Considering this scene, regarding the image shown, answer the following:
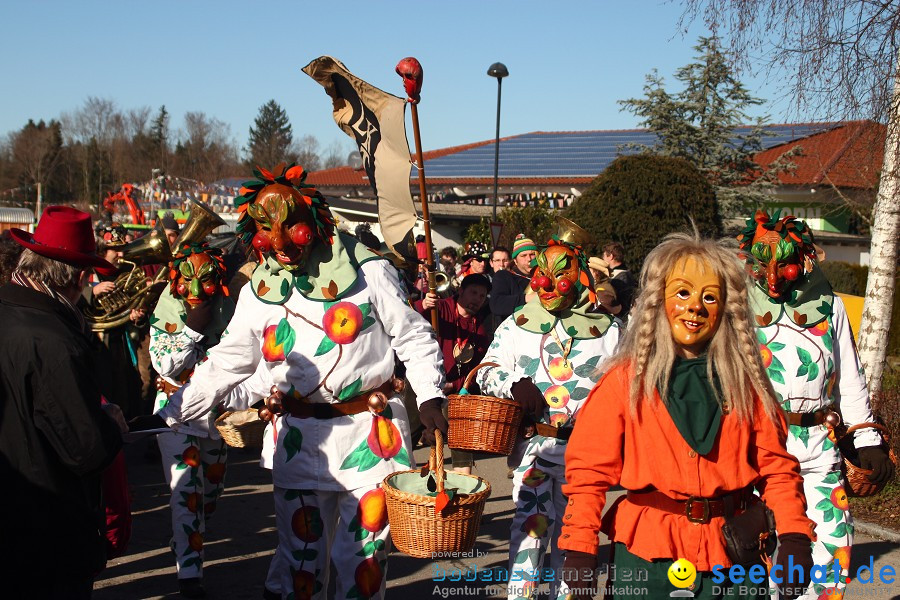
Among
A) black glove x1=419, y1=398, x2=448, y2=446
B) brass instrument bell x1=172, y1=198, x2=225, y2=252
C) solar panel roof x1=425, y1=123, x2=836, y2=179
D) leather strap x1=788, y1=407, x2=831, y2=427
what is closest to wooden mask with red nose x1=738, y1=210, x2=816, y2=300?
leather strap x1=788, y1=407, x2=831, y2=427

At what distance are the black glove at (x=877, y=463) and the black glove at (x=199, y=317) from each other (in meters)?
3.78

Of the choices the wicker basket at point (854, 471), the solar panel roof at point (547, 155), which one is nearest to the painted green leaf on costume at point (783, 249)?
the wicker basket at point (854, 471)

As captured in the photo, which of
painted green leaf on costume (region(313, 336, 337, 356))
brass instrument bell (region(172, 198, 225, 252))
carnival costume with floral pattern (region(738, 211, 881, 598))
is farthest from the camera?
brass instrument bell (region(172, 198, 225, 252))

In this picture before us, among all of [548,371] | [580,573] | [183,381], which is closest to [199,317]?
[183,381]

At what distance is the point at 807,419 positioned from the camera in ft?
16.3

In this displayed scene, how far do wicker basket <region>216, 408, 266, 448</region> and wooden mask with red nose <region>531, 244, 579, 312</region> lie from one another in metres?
1.67

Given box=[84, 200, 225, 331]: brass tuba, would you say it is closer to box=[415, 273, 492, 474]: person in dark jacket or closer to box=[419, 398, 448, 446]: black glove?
box=[415, 273, 492, 474]: person in dark jacket

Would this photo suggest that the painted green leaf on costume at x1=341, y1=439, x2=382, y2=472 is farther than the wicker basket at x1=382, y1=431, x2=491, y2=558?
Yes

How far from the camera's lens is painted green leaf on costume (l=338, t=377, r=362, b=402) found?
4426 millimetres

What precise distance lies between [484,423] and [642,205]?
13.5 metres

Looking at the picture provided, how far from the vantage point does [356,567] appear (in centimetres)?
436

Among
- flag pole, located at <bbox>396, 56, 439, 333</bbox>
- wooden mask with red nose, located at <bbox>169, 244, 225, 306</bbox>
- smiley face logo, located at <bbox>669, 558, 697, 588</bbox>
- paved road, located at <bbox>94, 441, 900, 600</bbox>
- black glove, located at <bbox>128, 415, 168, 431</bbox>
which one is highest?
flag pole, located at <bbox>396, 56, 439, 333</bbox>

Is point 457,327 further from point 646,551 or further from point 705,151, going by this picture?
point 705,151

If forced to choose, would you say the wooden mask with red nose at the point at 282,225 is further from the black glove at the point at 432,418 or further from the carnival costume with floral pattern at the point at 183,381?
the carnival costume with floral pattern at the point at 183,381
